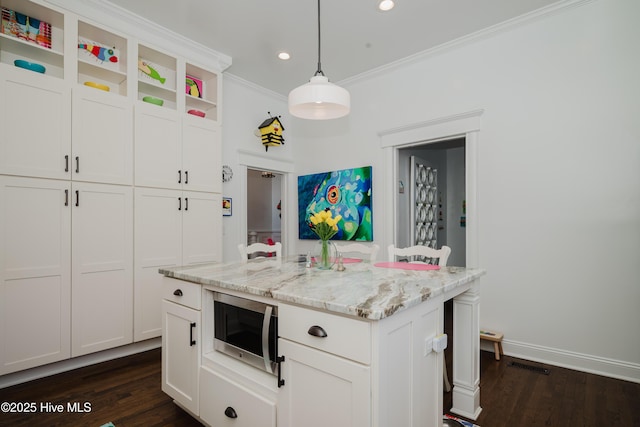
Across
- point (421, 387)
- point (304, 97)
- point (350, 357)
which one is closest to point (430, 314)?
point (421, 387)

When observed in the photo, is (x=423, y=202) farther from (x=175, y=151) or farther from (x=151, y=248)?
(x=151, y=248)

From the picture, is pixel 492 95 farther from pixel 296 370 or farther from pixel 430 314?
pixel 296 370

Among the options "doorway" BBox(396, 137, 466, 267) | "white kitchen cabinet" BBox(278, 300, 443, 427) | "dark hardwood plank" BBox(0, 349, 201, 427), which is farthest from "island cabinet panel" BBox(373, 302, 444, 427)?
"doorway" BBox(396, 137, 466, 267)

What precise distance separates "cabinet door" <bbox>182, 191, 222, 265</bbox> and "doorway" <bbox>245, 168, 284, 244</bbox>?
13.3ft

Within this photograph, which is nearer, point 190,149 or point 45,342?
point 45,342

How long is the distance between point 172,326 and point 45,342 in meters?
1.26

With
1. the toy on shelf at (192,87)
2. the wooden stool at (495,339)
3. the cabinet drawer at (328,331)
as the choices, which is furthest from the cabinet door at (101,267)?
the wooden stool at (495,339)

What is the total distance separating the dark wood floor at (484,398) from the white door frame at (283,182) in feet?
6.69

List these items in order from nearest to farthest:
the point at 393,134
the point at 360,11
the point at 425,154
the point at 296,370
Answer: the point at 296,370 → the point at 360,11 → the point at 393,134 → the point at 425,154

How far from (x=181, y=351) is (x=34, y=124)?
2.00 m

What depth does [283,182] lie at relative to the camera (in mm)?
4844

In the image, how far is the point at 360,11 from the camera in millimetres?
2775

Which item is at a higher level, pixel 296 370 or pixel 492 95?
pixel 492 95

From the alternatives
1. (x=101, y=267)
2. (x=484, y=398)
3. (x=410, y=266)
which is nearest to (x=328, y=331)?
(x=410, y=266)
